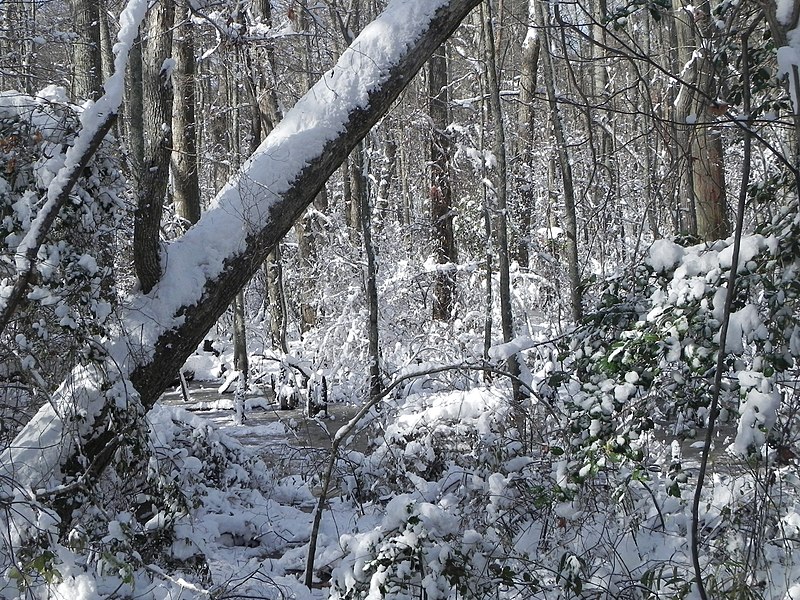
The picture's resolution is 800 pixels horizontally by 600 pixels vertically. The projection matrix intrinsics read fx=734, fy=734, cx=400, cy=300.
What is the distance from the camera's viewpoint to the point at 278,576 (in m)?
4.27

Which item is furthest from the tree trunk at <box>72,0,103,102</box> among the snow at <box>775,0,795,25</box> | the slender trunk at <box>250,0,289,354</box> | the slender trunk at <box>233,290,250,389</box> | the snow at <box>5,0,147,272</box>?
the snow at <box>775,0,795,25</box>

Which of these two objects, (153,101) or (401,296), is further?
(401,296)

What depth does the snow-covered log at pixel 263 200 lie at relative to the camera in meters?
4.31

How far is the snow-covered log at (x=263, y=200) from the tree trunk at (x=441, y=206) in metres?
7.05

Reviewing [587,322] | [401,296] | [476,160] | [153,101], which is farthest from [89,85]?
[587,322]

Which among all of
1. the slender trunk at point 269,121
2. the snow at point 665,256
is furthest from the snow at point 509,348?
the slender trunk at point 269,121

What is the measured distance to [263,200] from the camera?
4.57 m

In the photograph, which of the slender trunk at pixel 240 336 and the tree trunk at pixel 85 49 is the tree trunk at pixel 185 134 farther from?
the slender trunk at pixel 240 336

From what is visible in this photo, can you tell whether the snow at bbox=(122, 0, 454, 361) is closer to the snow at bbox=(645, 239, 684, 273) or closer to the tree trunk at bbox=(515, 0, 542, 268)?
the snow at bbox=(645, 239, 684, 273)

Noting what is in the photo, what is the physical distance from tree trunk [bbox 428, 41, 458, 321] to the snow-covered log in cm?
705

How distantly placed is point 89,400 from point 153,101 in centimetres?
184

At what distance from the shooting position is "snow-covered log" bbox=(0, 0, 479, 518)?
14.1ft

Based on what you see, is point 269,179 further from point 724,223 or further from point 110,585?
point 724,223

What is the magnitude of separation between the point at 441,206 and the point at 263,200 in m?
8.02
